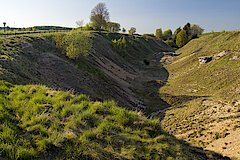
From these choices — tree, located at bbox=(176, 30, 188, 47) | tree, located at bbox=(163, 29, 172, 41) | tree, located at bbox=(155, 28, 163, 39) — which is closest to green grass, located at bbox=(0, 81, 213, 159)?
tree, located at bbox=(176, 30, 188, 47)

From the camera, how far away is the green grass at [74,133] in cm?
444

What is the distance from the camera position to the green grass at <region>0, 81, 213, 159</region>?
4441 millimetres

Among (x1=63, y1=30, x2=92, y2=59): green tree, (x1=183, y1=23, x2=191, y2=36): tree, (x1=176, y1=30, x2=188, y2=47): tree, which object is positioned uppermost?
(x1=183, y1=23, x2=191, y2=36): tree

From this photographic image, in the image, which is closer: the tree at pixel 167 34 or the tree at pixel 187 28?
the tree at pixel 187 28

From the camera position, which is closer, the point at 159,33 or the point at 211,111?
the point at 211,111

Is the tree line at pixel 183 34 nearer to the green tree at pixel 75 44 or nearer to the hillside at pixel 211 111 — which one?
the hillside at pixel 211 111

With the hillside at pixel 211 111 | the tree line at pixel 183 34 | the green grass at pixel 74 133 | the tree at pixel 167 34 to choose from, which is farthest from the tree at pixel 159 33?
the green grass at pixel 74 133

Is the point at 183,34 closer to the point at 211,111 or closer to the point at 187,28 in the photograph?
the point at 187,28

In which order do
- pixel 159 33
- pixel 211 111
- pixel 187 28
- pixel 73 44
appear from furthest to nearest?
pixel 159 33, pixel 187 28, pixel 73 44, pixel 211 111

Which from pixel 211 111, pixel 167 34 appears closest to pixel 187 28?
pixel 167 34

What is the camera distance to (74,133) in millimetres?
5320

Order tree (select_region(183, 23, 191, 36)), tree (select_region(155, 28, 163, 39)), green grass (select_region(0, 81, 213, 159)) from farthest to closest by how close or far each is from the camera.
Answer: tree (select_region(155, 28, 163, 39)), tree (select_region(183, 23, 191, 36)), green grass (select_region(0, 81, 213, 159))

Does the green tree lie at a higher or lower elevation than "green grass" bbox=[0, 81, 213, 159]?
higher

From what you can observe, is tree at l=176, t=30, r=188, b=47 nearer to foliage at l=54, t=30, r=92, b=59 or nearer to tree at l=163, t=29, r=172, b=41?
tree at l=163, t=29, r=172, b=41
